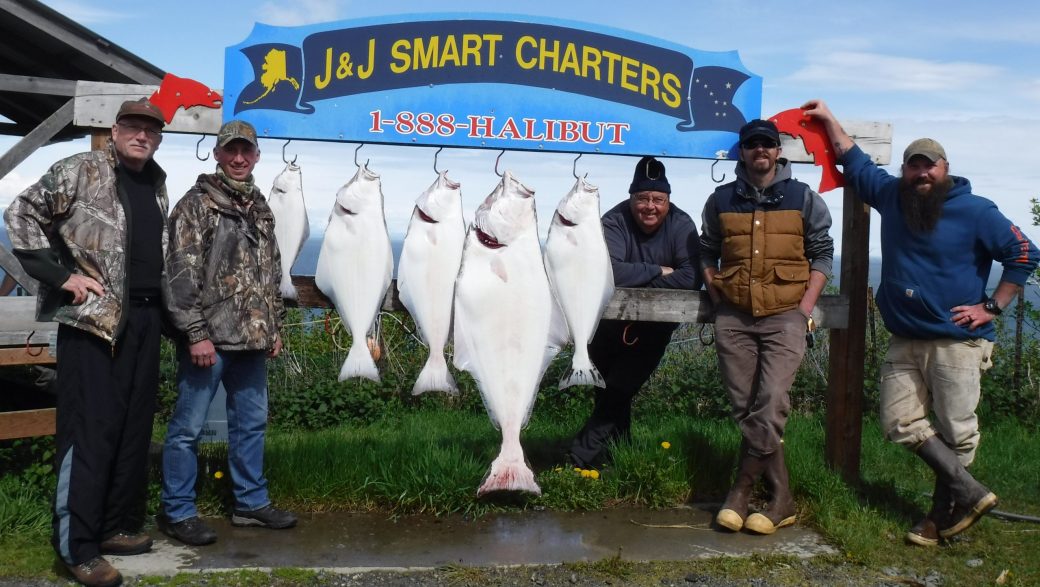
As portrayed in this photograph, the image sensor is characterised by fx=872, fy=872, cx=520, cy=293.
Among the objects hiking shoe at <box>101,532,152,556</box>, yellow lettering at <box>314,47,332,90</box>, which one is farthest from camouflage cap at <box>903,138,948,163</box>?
hiking shoe at <box>101,532,152,556</box>

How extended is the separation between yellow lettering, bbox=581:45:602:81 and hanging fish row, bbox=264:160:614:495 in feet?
2.44

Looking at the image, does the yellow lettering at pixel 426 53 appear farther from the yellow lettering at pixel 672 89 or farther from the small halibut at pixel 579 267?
the yellow lettering at pixel 672 89

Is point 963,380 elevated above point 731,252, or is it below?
below

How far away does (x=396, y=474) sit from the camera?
A: 469 centimetres

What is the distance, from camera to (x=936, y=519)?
4359mm

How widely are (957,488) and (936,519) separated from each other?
9.3 inches

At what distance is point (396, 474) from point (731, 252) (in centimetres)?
211

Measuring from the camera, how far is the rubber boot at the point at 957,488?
418cm

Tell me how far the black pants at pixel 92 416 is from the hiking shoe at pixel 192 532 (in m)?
0.39

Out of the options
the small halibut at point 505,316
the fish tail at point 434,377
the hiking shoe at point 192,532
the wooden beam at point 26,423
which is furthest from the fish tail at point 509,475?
the wooden beam at point 26,423

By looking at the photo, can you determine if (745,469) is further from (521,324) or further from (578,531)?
(521,324)

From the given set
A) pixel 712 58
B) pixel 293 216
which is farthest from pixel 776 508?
pixel 293 216

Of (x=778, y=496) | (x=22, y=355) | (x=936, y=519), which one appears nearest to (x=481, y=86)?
(x=778, y=496)

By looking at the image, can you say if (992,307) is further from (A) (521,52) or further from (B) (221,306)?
(B) (221,306)
